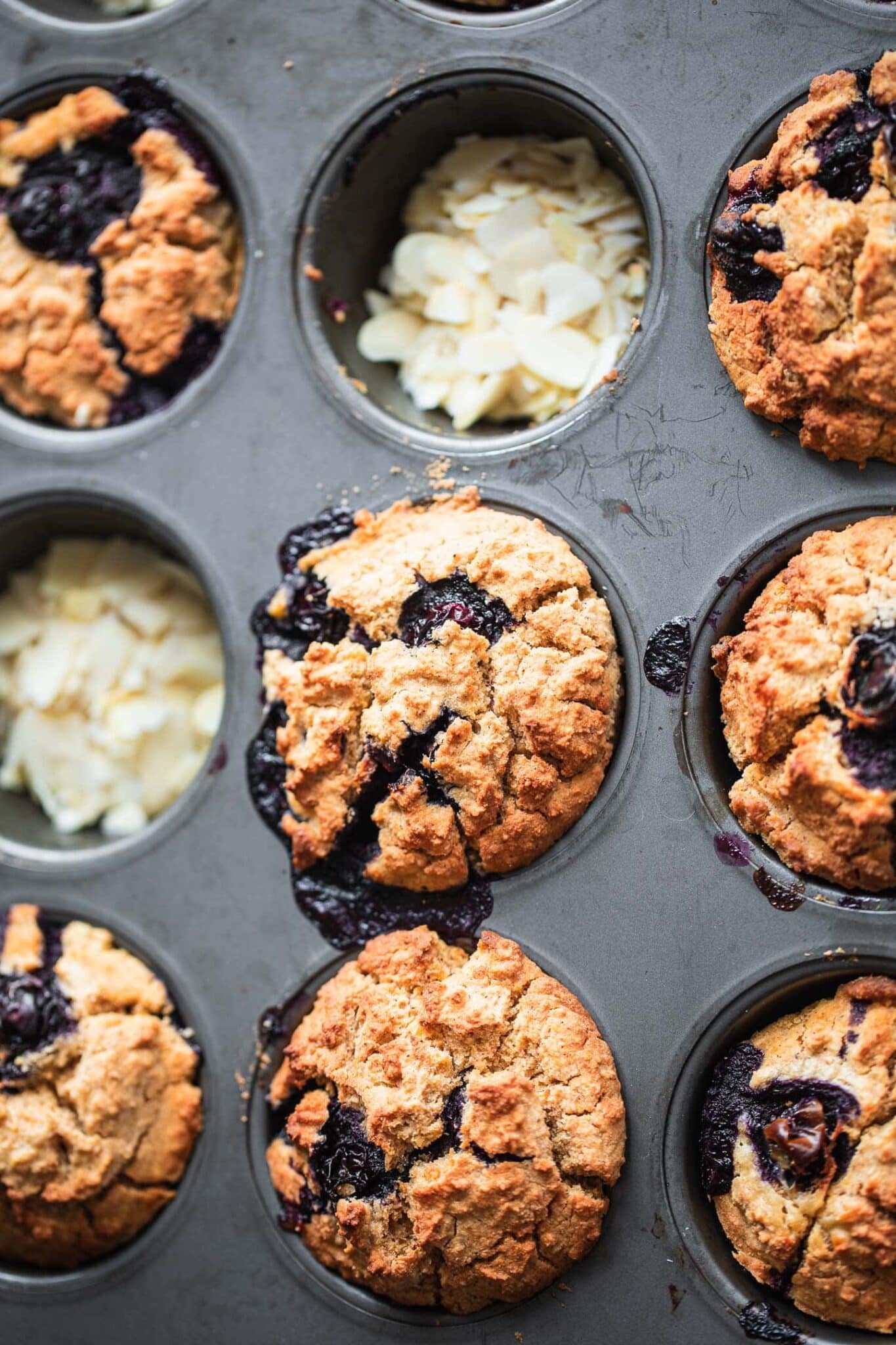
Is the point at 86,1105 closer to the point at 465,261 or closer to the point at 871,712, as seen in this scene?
the point at 871,712

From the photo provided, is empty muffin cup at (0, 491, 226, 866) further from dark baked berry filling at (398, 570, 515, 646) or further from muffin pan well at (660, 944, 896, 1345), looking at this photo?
muffin pan well at (660, 944, 896, 1345)

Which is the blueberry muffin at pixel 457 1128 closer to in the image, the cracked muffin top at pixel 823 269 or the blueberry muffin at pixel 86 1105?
the blueberry muffin at pixel 86 1105

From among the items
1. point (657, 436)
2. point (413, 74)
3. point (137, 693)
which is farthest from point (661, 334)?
point (137, 693)

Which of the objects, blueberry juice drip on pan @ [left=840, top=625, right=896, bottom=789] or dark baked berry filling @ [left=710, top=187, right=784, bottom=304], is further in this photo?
dark baked berry filling @ [left=710, top=187, right=784, bottom=304]

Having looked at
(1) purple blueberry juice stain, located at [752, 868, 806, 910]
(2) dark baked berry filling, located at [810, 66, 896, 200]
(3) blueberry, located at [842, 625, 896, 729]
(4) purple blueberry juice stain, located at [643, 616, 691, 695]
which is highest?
(2) dark baked berry filling, located at [810, 66, 896, 200]

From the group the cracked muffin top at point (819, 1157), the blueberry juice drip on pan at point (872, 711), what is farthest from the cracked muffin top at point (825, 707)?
the cracked muffin top at point (819, 1157)

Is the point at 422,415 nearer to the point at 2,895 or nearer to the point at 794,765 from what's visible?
the point at 794,765

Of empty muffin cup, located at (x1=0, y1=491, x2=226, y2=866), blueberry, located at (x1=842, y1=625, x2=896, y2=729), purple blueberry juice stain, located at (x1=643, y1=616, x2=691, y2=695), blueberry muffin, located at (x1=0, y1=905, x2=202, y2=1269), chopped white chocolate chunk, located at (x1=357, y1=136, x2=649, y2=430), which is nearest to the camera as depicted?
blueberry, located at (x1=842, y1=625, x2=896, y2=729)

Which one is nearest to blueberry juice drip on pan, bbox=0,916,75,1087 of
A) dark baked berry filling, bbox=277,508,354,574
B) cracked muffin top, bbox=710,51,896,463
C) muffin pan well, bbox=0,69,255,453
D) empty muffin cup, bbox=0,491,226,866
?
empty muffin cup, bbox=0,491,226,866
